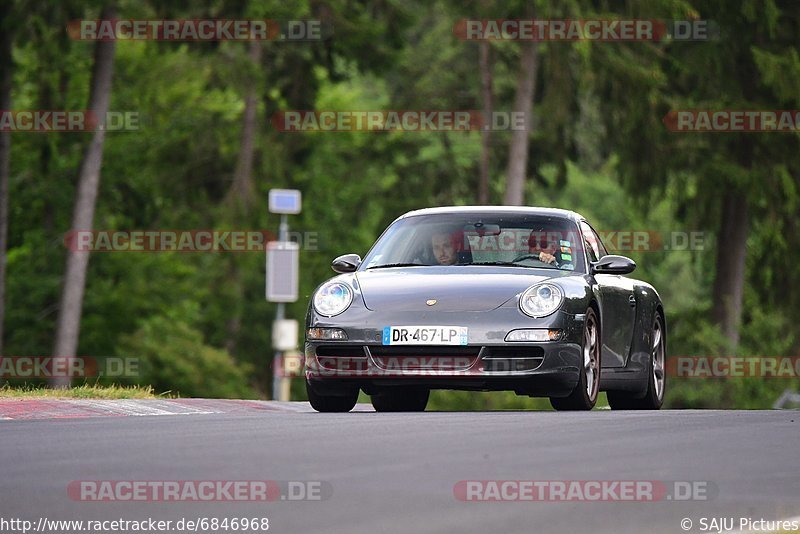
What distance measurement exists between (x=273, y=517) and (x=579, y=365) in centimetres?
703

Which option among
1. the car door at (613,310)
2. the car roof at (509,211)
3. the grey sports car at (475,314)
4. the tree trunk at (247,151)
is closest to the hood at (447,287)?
the grey sports car at (475,314)

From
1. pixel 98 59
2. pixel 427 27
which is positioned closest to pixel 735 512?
pixel 98 59

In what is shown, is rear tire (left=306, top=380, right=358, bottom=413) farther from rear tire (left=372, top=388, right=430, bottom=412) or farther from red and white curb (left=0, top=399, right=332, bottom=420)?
rear tire (left=372, top=388, right=430, bottom=412)

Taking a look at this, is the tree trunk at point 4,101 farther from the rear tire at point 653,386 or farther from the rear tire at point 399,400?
the rear tire at point 653,386

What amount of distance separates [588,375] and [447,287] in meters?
1.32

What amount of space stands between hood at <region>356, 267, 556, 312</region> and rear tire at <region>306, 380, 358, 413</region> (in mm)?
849

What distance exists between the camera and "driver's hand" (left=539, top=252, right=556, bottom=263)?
1565 centimetres

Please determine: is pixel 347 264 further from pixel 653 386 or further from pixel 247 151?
pixel 247 151

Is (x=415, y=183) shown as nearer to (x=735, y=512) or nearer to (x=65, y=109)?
(x=65, y=109)

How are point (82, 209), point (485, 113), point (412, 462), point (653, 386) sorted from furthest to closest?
1. point (485, 113)
2. point (82, 209)
3. point (653, 386)
4. point (412, 462)

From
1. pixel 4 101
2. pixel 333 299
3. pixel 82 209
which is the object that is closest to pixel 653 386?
pixel 333 299

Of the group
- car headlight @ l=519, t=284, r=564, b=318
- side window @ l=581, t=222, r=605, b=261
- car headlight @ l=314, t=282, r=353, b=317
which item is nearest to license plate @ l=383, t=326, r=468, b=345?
car headlight @ l=519, t=284, r=564, b=318

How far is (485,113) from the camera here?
153 feet

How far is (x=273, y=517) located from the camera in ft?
26.1
